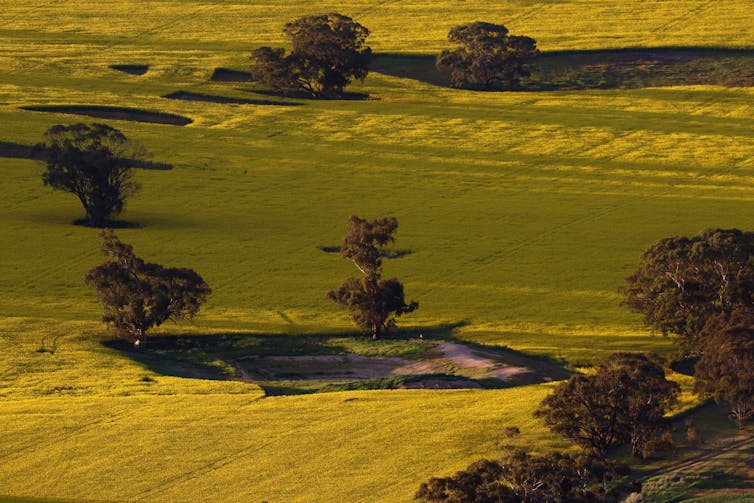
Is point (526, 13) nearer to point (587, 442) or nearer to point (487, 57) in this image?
point (487, 57)

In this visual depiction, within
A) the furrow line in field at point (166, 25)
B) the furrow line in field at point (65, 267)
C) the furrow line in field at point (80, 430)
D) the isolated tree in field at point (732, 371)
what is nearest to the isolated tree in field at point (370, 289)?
the furrow line in field at point (65, 267)

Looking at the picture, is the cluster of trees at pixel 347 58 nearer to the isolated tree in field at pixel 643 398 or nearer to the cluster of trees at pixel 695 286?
the cluster of trees at pixel 695 286

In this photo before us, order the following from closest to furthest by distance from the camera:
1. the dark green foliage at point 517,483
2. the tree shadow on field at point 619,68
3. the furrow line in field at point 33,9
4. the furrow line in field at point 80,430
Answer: the dark green foliage at point 517,483 → the furrow line in field at point 80,430 → the tree shadow on field at point 619,68 → the furrow line in field at point 33,9

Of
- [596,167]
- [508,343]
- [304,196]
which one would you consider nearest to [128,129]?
[304,196]

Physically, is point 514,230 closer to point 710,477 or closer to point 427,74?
point 710,477

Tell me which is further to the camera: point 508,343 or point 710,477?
point 508,343

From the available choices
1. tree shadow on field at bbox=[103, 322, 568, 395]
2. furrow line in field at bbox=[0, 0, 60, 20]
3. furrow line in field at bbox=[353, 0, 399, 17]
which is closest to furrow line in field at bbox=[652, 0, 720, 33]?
furrow line in field at bbox=[353, 0, 399, 17]

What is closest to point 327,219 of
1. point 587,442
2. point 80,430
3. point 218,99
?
point 218,99
